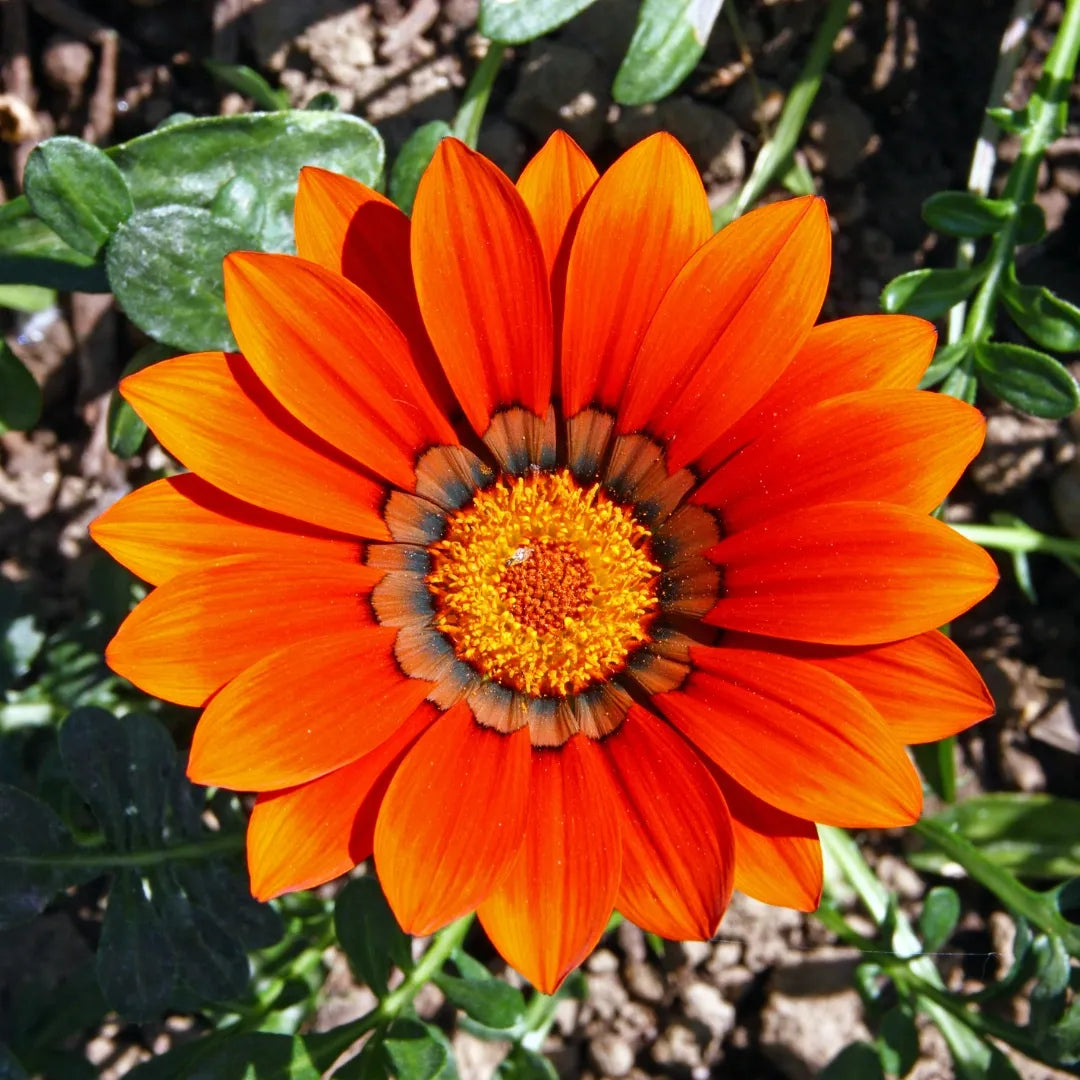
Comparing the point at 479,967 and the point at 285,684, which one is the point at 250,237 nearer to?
the point at 285,684

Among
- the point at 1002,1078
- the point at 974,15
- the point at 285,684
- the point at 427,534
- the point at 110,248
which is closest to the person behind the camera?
the point at 285,684

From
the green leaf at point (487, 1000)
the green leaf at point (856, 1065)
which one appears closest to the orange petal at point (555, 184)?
the green leaf at point (487, 1000)

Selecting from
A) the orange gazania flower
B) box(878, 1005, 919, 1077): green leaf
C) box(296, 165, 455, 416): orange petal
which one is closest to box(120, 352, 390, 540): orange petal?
the orange gazania flower

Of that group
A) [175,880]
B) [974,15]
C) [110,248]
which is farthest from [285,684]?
[974,15]

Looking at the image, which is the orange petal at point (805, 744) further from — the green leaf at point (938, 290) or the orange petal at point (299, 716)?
the green leaf at point (938, 290)

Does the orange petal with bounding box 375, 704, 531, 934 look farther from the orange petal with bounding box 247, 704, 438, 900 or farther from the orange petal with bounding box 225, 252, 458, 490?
the orange petal with bounding box 225, 252, 458, 490

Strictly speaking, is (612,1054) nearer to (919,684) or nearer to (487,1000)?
(487,1000)

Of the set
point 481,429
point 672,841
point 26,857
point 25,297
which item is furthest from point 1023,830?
point 25,297
